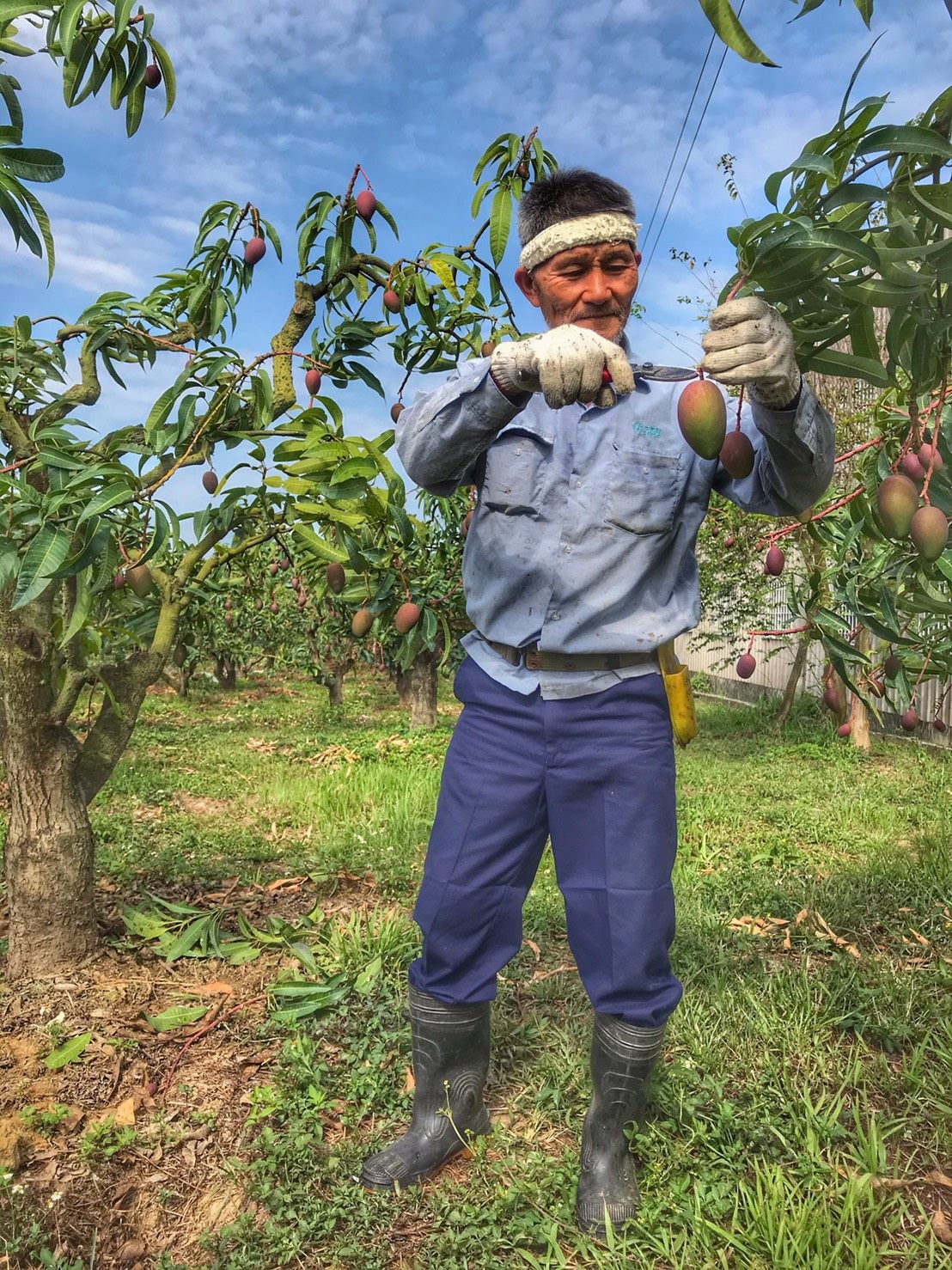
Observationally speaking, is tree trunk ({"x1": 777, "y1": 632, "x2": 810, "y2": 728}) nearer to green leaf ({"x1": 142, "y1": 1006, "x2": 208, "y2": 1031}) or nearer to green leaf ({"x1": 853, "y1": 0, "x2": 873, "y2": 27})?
green leaf ({"x1": 142, "y1": 1006, "x2": 208, "y2": 1031})

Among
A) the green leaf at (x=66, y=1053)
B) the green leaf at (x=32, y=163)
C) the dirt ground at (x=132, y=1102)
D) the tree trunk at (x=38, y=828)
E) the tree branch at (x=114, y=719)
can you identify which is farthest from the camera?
the tree branch at (x=114, y=719)

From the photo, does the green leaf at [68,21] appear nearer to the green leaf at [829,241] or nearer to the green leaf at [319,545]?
the green leaf at [319,545]

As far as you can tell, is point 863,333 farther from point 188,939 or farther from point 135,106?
point 188,939

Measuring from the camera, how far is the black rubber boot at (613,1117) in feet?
5.60

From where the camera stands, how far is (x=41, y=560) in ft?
5.36

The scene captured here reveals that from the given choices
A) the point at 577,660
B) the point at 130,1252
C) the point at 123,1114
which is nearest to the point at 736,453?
the point at 577,660

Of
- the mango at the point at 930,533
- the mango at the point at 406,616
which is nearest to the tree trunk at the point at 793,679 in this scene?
the mango at the point at 406,616

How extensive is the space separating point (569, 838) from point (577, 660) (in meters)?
0.32

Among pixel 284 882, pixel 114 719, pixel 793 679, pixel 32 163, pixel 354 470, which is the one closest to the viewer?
pixel 32 163

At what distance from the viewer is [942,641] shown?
8.26 ft

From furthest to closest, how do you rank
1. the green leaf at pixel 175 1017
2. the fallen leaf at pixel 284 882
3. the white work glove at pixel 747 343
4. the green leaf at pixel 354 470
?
the fallen leaf at pixel 284 882 → the green leaf at pixel 175 1017 → the green leaf at pixel 354 470 → the white work glove at pixel 747 343

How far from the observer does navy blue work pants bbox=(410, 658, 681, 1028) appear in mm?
1679

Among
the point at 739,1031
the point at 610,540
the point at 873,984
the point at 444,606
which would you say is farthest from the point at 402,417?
the point at 873,984

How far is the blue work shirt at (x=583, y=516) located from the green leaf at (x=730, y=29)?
0.75m
